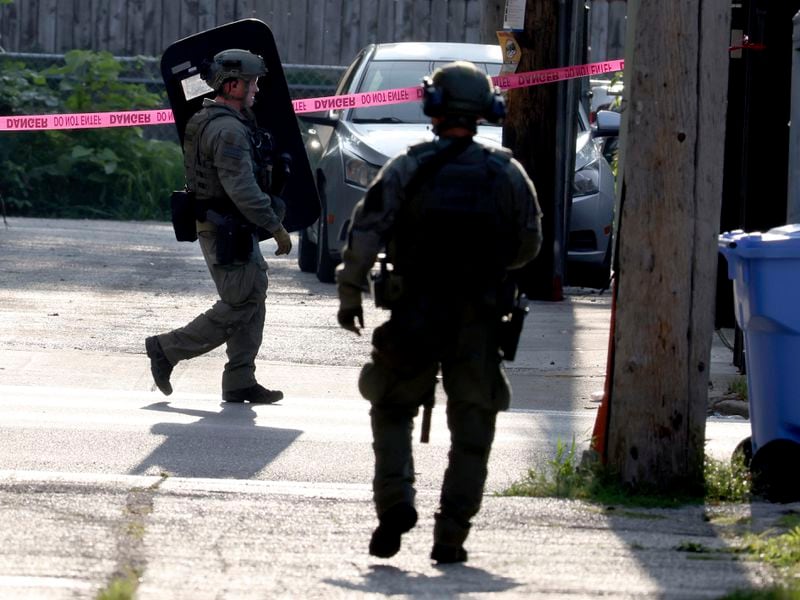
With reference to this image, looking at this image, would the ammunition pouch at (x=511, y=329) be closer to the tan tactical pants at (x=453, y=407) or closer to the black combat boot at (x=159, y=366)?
the tan tactical pants at (x=453, y=407)

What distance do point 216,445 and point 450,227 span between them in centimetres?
261

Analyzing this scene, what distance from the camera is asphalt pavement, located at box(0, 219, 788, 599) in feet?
16.1

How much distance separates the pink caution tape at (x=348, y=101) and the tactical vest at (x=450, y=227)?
6.54m

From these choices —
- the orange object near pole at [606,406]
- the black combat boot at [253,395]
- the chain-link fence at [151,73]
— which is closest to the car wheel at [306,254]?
the black combat boot at [253,395]

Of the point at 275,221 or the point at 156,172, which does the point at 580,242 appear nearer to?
the point at 275,221

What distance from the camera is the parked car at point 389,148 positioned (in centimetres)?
1220

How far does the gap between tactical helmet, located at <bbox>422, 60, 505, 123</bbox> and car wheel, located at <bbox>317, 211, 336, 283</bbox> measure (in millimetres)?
7409

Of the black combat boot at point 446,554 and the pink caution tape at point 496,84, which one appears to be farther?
the pink caution tape at point 496,84

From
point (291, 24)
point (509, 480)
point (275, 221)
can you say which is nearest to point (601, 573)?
point (509, 480)

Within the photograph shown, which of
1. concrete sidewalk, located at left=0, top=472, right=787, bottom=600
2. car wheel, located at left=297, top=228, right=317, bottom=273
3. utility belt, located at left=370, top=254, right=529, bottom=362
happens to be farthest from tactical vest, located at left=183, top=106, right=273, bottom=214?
car wheel, located at left=297, top=228, right=317, bottom=273

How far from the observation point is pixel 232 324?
8422 mm

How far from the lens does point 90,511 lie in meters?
5.70

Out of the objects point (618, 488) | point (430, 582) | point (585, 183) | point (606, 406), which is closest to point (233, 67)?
point (606, 406)

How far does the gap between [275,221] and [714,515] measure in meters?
3.14
